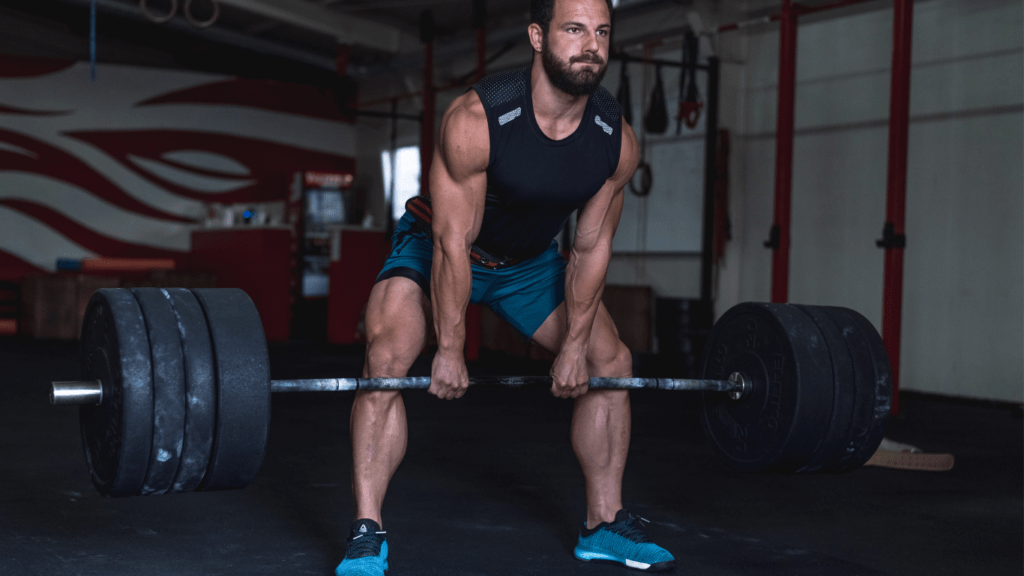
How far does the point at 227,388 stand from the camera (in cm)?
154

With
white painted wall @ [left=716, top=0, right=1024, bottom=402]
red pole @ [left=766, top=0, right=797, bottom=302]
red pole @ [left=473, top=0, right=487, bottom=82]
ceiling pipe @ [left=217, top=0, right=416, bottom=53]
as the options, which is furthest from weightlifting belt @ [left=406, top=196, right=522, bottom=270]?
ceiling pipe @ [left=217, top=0, right=416, bottom=53]

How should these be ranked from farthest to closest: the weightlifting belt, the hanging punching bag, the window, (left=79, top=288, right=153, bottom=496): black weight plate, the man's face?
the window < the hanging punching bag < the weightlifting belt < the man's face < (left=79, top=288, right=153, bottom=496): black weight plate

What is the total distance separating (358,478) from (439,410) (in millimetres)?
2291

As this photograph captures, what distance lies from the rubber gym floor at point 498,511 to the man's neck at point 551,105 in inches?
34.4

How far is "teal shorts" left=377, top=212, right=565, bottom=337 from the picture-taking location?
200cm

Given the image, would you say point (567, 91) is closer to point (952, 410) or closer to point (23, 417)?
point (23, 417)

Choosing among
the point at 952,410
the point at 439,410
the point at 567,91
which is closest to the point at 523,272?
the point at 567,91

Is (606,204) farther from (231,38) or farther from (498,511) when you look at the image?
(231,38)

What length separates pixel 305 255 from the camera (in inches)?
344

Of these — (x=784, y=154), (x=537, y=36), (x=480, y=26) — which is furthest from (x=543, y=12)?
(x=480, y=26)

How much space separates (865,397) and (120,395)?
4.60 feet

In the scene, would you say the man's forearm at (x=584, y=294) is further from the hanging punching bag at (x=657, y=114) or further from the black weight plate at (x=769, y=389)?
the hanging punching bag at (x=657, y=114)

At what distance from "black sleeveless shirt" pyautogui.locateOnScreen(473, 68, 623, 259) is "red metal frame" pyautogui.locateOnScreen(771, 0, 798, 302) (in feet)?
8.64

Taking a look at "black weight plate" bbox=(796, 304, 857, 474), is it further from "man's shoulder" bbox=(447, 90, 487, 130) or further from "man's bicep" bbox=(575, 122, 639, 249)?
"man's shoulder" bbox=(447, 90, 487, 130)
